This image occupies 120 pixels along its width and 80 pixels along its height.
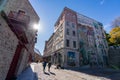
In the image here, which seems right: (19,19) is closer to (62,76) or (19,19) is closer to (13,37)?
(13,37)

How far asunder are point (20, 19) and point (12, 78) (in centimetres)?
420

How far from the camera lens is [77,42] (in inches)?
953

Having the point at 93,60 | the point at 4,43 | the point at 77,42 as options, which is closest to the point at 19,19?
the point at 4,43

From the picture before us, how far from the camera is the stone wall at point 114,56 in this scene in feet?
89.6

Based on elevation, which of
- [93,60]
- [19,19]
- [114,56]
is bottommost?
[93,60]

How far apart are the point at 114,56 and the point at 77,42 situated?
15031 millimetres

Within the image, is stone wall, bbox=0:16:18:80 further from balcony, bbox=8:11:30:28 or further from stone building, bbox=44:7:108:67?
stone building, bbox=44:7:108:67

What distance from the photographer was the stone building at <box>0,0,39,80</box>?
3.28m

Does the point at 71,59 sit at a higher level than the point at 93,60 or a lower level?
higher

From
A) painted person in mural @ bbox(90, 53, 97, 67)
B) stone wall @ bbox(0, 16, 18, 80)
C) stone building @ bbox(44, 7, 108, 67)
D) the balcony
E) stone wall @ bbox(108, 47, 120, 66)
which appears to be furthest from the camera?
stone wall @ bbox(108, 47, 120, 66)

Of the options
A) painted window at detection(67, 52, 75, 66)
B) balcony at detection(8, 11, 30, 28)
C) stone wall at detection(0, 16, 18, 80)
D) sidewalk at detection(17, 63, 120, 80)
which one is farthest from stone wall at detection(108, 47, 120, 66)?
stone wall at detection(0, 16, 18, 80)

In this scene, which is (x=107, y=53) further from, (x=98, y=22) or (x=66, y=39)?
(x=66, y=39)

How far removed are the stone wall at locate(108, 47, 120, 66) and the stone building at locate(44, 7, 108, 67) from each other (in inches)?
73.7

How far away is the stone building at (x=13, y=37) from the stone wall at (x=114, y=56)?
28.5m
